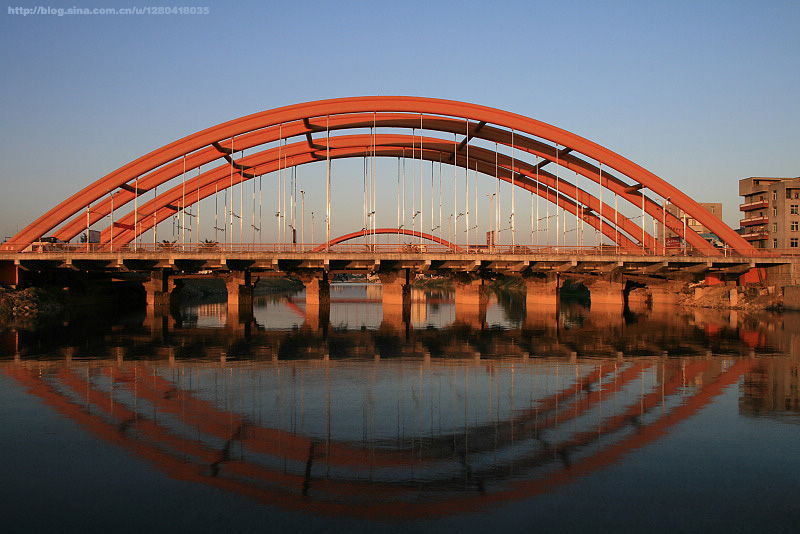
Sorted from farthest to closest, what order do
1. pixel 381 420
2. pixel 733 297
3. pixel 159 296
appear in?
pixel 733 297, pixel 159 296, pixel 381 420

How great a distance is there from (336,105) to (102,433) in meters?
32.5

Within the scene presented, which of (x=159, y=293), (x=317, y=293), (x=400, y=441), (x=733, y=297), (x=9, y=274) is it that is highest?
(x=9, y=274)

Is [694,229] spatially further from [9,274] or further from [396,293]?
[9,274]

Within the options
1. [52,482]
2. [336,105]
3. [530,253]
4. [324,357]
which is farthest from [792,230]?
[52,482]

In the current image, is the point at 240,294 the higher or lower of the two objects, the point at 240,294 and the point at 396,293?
the higher

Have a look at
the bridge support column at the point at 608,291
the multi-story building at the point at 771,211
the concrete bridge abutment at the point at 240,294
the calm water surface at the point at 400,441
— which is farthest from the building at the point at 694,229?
the calm water surface at the point at 400,441

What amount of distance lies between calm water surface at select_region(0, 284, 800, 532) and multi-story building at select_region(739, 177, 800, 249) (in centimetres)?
6201

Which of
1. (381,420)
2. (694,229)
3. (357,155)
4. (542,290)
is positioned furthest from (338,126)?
(694,229)

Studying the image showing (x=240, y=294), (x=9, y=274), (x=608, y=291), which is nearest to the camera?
(x=9, y=274)

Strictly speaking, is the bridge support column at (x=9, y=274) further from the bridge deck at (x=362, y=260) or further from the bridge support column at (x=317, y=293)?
the bridge support column at (x=317, y=293)

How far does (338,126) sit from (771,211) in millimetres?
62154

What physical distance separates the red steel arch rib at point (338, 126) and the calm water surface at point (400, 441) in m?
21.0

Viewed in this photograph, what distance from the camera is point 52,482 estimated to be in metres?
9.20

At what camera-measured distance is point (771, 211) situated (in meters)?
77.6
